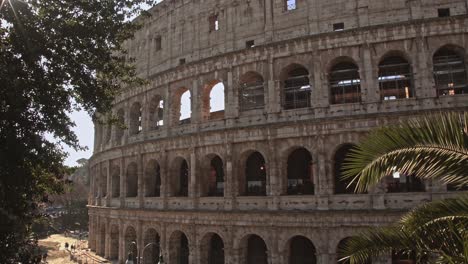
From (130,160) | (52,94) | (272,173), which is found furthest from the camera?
(130,160)

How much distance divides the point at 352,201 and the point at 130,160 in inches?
640

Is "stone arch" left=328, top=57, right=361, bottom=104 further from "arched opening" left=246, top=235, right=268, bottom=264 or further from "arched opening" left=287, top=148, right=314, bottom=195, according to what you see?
"arched opening" left=246, top=235, right=268, bottom=264

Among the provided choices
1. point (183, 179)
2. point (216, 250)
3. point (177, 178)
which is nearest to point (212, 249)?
point (216, 250)

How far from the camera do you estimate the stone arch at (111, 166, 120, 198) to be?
3159 cm

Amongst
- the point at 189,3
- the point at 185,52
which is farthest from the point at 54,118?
the point at 189,3

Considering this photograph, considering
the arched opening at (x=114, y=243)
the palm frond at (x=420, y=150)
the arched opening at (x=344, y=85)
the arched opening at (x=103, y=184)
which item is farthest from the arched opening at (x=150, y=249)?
the palm frond at (x=420, y=150)

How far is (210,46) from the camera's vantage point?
82.7 feet

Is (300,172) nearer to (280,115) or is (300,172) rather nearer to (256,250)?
(280,115)

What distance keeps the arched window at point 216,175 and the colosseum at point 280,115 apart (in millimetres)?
89

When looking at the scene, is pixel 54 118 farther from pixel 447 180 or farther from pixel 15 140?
pixel 447 180

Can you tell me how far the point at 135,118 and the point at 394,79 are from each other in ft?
61.0

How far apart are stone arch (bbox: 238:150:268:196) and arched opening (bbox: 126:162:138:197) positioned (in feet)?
32.0

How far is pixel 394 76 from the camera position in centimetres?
2088

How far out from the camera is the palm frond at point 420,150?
6.12 metres
